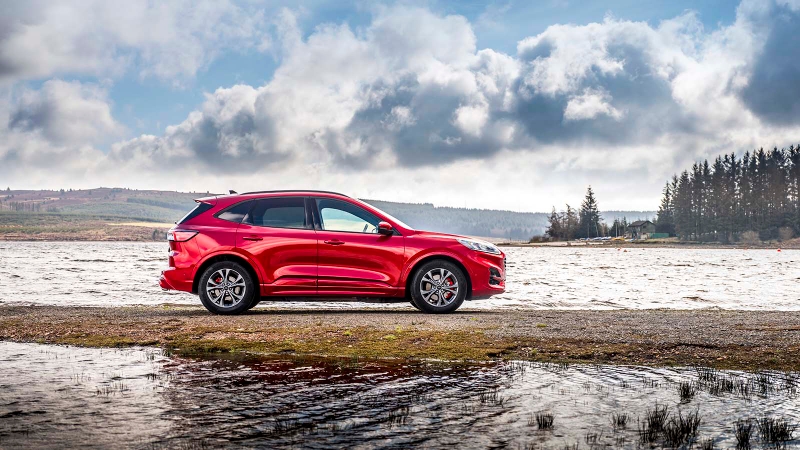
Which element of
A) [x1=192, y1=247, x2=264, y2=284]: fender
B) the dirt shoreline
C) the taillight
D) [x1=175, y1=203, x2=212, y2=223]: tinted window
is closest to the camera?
the dirt shoreline

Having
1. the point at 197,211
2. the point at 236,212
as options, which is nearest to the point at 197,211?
the point at 197,211

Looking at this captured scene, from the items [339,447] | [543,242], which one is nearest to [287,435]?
[339,447]

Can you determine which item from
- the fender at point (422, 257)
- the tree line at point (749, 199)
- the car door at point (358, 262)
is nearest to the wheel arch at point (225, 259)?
the car door at point (358, 262)

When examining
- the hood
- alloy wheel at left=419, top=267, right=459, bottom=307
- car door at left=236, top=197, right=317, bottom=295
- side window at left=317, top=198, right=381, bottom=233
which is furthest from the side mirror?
car door at left=236, top=197, right=317, bottom=295

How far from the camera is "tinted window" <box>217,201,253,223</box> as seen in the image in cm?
1192

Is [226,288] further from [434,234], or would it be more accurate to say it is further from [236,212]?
[434,234]

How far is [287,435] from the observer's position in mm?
4727

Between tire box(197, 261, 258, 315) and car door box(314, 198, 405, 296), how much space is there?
3.87ft

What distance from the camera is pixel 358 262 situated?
1173 cm

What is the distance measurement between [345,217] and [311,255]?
2.81 feet

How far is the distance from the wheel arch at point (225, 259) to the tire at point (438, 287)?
2545 mm

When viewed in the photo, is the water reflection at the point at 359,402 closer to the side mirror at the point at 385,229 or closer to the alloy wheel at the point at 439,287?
the side mirror at the point at 385,229

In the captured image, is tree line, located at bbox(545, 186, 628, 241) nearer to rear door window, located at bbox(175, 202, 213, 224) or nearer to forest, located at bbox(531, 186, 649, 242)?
forest, located at bbox(531, 186, 649, 242)

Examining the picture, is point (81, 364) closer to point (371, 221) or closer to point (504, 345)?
point (504, 345)
